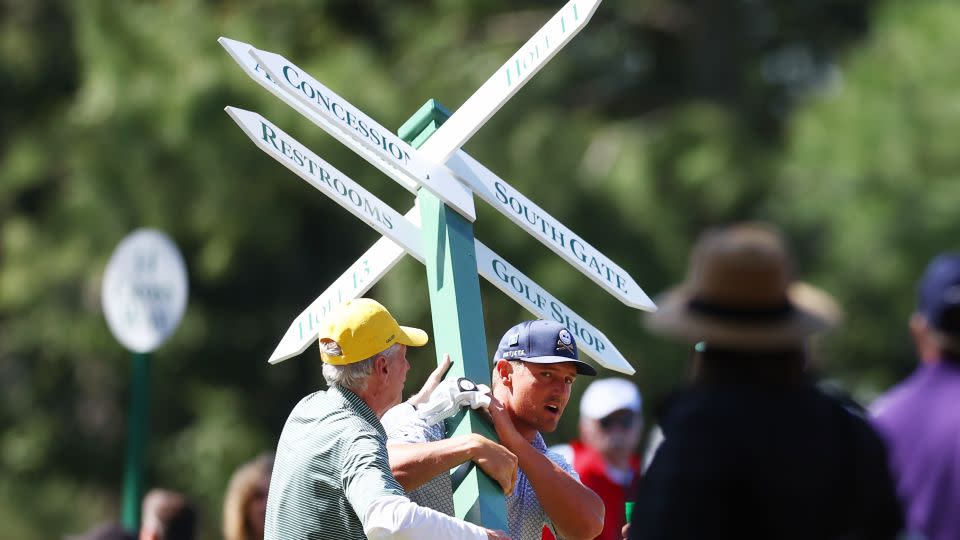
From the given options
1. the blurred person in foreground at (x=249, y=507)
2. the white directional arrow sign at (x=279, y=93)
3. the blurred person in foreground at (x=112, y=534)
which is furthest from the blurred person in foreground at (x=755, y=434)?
the blurred person in foreground at (x=112, y=534)

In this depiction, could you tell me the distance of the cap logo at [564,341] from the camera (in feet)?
14.9

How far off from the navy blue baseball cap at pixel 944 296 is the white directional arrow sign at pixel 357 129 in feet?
4.79

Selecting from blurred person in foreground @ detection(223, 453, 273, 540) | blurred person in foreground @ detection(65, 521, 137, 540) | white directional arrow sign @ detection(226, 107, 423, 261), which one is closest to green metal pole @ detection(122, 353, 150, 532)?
blurred person in foreground @ detection(65, 521, 137, 540)

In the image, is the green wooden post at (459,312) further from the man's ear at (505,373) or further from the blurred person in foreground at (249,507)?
the blurred person in foreground at (249,507)

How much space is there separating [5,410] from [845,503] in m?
13.7

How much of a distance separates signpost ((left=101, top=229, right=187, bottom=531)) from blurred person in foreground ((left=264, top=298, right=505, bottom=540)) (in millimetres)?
4012

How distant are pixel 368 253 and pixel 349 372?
58 cm

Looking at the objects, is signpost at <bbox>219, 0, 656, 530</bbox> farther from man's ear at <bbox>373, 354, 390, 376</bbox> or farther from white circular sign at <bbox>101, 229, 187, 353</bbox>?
white circular sign at <bbox>101, 229, 187, 353</bbox>

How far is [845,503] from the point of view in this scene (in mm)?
2982

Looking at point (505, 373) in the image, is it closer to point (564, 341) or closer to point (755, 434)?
point (564, 341)

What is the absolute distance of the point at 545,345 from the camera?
4.54 metres

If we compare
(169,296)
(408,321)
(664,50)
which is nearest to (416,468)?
(169,296)

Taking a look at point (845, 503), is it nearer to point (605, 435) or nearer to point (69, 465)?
point (605, 435)

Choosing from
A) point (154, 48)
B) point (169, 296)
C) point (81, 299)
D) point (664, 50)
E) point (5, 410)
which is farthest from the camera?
point (664, 50)
